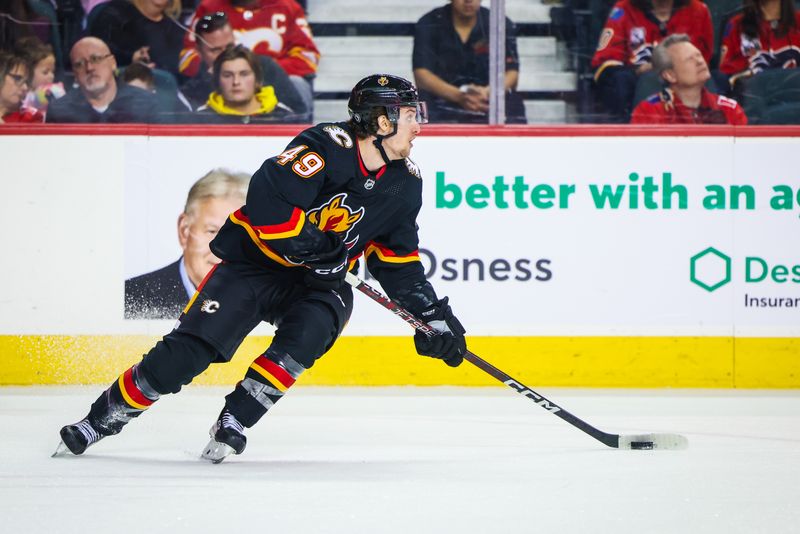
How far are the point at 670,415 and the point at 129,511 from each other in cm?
238

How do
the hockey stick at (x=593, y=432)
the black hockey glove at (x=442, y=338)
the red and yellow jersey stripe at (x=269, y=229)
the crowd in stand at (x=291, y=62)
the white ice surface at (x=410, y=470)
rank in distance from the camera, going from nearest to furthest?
the white ice surface at (x=410, y=470), the red and yellow jersey stripe at (x=269, y=229), the black hockey glove at (x=442, y=338), the hockey stick at (x=593, y=432), the crowd in stand at (x=291, y=62)

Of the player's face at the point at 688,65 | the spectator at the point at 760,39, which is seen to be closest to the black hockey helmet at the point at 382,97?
the player's face at the point at 688,65

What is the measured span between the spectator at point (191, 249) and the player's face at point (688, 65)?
186cm

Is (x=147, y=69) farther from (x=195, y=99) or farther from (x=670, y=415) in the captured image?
(x=670, y=415)

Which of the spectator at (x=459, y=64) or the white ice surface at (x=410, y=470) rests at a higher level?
the spectator at (x=459, y=64)

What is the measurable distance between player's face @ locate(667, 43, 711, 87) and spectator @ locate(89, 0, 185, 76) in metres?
2.08

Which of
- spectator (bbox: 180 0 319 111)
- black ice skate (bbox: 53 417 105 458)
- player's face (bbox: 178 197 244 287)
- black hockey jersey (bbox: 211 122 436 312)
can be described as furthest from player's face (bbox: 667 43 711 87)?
black ice skate (bbox: 53 417 105 458)

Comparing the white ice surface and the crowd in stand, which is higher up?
the crowd in stand

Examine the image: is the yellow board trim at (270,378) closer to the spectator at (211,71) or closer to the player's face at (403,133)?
the player's face at (403,133)

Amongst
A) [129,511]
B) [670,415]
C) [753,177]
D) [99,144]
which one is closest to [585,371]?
[670,415]

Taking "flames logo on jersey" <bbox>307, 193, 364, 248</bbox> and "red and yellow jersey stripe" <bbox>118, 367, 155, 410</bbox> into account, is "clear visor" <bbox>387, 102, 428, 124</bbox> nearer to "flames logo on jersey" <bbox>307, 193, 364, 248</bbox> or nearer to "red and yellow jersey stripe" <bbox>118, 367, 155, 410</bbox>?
"flames logo on jersey" <bbox>307, 193, 364, 248</bbox>

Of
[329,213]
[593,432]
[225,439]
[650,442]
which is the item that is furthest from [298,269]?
[650,442]

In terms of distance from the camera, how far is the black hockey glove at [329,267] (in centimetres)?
337

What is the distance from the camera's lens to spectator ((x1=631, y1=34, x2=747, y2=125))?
5.23 meters
